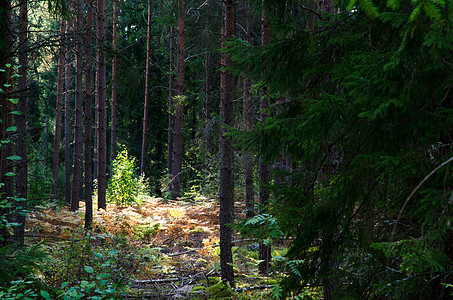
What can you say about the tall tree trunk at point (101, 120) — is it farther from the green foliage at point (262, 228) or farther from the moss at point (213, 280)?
the green foliage at point (262, 228)

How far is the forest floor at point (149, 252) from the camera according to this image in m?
6.03

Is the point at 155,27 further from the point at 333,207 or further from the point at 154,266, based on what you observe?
the point at 333,207

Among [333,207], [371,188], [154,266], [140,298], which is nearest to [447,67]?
[371,188]

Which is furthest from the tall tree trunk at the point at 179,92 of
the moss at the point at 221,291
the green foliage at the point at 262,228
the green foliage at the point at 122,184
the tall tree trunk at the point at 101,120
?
the green foliage at the point at 262,228

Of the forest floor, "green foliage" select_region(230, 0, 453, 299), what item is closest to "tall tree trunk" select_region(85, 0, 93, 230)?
the forest floor

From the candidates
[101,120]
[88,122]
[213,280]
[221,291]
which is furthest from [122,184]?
[221,291]

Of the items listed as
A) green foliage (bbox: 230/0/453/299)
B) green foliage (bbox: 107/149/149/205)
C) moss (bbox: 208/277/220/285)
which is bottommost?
moss (bbox: 208/277/220/285)

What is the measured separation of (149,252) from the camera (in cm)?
779

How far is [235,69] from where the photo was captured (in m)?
3.99

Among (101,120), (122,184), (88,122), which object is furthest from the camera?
(122,184)

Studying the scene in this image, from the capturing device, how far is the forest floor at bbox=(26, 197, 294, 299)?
6031mm

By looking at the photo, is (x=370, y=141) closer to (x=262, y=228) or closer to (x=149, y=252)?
(x=262, y=228)

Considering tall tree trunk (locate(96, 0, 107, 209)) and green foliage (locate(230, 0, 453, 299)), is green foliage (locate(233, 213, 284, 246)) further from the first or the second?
tall tree trunk (locate(96, 0, 107, 209))

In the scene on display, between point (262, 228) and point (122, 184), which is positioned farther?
point (122, 184)
